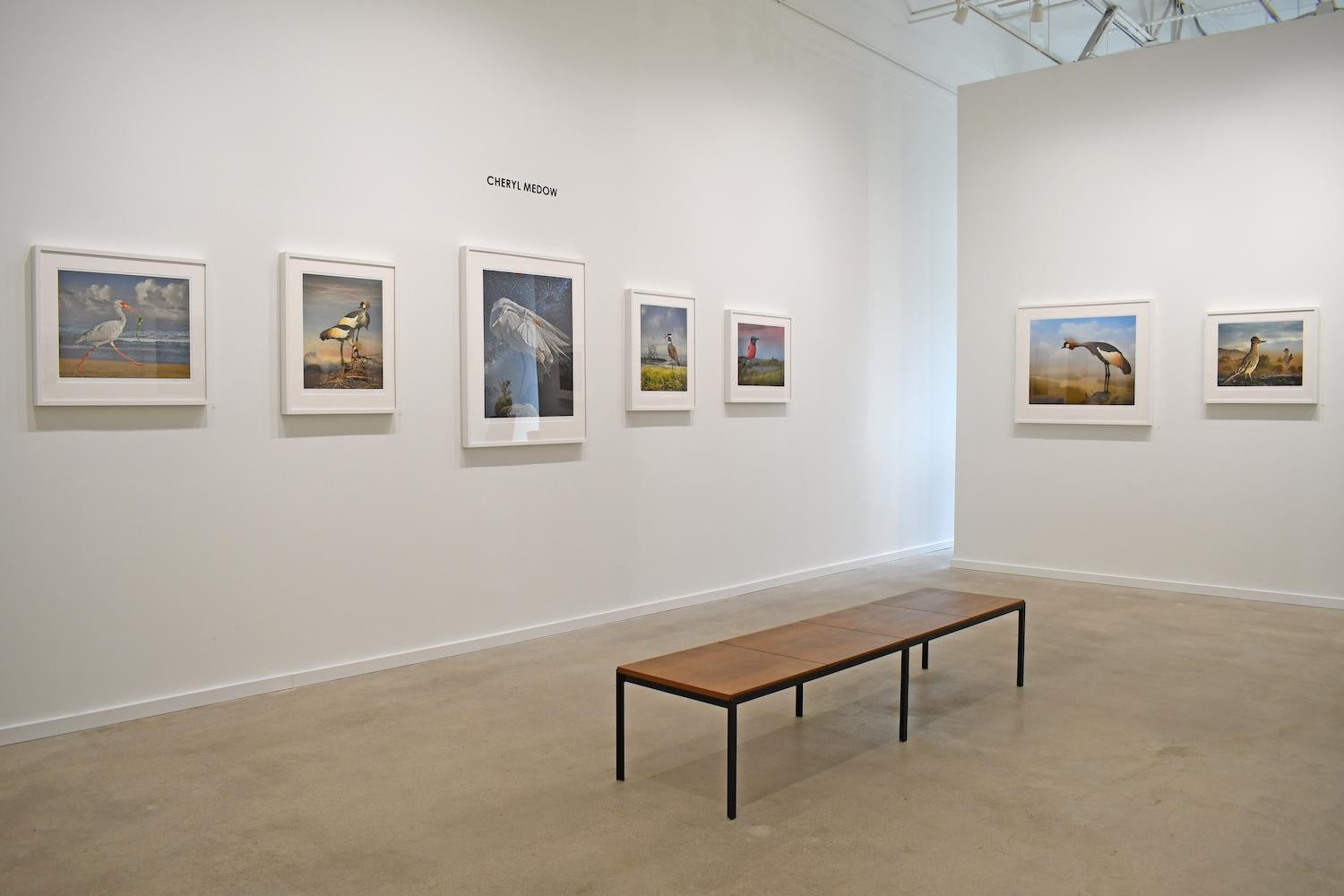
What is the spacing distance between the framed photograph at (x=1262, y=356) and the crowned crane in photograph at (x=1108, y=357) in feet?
2.64

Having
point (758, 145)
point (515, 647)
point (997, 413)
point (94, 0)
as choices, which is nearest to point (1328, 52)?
point (997, 413)

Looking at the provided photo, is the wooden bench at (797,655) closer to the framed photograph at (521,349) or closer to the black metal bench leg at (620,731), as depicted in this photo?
the black metal bench leg at (620,731)

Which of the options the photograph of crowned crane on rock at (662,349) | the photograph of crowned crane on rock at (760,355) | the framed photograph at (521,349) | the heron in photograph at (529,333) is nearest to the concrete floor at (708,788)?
the framed photograph at (521,349)

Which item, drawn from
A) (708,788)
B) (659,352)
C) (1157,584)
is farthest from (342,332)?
(1157,584)

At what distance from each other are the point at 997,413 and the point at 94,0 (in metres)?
9.73

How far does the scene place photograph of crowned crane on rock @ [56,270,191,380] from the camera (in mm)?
6359

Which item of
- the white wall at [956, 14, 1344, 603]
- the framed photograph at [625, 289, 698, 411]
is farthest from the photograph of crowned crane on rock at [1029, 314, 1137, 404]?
the framed photograph at [625, 289, 698, 411]

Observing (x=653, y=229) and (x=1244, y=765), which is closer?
(x=1244, y=765)

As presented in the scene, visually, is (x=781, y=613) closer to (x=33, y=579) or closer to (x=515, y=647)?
(x=515, y=647)

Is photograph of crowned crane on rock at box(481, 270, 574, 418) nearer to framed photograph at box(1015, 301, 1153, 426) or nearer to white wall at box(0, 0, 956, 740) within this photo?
white wall at box(0, 0, 956, 740)

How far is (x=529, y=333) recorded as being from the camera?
8820 mm

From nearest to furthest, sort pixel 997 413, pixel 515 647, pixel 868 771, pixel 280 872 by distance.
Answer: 1. pixel 280 872
2. pixel 868 771
3. pixel 515 647
4. pixel 997 413

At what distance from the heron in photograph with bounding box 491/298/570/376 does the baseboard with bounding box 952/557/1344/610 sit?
607cm

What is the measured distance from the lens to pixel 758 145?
11102mm
